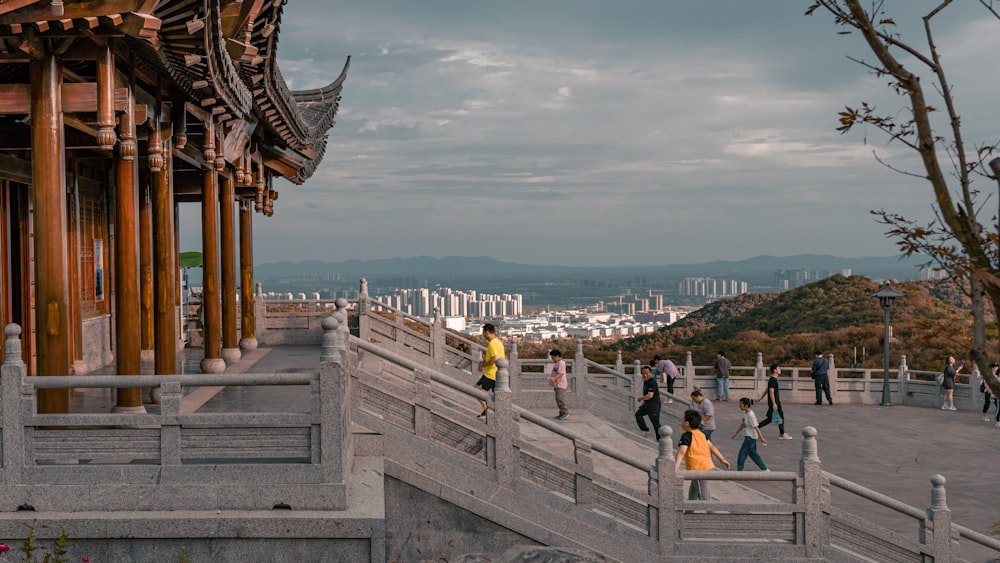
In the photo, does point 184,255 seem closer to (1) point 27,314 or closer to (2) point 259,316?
(2) point 259,316

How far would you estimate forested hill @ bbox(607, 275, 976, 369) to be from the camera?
38281mm

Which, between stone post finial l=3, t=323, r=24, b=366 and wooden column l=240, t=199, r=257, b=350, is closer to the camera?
stone post finial l=3, t=323, r=24, b=366

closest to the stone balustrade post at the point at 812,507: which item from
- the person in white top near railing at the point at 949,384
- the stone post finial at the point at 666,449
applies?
the stone post finial at the point at 666,449

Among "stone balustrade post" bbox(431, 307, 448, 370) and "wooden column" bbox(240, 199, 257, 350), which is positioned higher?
"wooden column" bbox(240, 199, 257, 350)

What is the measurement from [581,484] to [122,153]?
19.9ft

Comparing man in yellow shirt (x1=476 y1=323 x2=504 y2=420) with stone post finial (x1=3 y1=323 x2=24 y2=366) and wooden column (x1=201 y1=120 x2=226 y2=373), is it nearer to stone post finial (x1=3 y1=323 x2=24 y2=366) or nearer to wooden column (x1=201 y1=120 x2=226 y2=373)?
wooden column (x1=201 y1=120 x2=226 y2=373)

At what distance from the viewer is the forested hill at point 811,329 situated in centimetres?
3828

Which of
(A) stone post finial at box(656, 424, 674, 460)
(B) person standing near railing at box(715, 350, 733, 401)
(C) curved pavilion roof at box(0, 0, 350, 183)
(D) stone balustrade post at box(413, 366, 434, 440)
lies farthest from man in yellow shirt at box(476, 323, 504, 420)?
(B) person standing near railing at box(715, 350, 733, 401)

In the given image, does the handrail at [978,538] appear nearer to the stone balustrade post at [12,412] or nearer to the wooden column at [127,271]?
the wooden column at [127,271]

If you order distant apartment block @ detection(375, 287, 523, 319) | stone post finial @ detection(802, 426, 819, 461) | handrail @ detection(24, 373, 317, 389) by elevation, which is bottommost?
distant apartment block @ detection(375, 287, 523, 319)

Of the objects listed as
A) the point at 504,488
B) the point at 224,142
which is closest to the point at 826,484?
the point at 504,488

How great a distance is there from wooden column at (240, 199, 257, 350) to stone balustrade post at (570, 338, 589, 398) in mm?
7286

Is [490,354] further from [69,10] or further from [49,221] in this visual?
[69,10]

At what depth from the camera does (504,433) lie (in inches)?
356
